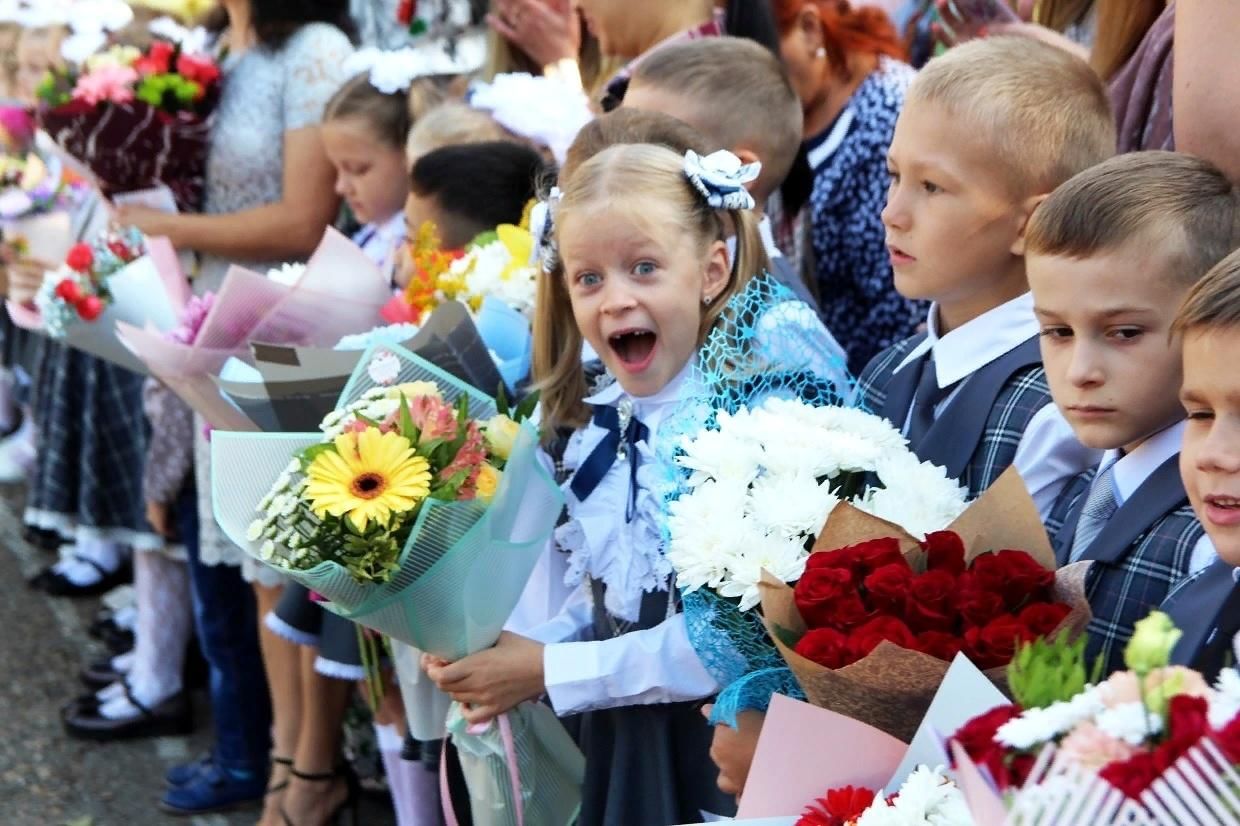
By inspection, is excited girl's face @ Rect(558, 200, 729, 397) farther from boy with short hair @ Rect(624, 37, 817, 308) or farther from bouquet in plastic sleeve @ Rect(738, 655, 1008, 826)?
bouquet in plastic sleeve @ Rect(738, 655, 1008, 826)

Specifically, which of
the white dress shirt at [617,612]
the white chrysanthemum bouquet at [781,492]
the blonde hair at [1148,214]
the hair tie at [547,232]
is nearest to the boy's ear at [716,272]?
the white dress shirt at [617,612]

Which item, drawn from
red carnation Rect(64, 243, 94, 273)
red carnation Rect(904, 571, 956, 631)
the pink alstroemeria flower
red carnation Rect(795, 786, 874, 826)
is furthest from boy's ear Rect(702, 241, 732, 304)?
the pink alstroemeria flower

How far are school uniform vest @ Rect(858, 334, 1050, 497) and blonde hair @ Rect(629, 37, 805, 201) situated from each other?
1.12 meters

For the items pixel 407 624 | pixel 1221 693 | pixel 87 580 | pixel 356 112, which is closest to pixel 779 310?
pixel 407 624

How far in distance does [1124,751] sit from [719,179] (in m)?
1.80

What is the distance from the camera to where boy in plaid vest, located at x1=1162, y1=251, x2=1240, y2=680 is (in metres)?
1.83

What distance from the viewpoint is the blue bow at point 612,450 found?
10.1 feet

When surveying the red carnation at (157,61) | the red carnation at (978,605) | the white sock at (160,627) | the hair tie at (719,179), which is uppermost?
the hair tie at (719,179)

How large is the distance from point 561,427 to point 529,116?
1.41 metres

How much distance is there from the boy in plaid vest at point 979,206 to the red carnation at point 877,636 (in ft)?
2.55

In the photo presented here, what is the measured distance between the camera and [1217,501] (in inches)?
73.2

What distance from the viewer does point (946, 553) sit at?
2.06m

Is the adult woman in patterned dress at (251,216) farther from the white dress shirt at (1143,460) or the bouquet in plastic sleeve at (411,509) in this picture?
the white dress shirt at (1143,460)

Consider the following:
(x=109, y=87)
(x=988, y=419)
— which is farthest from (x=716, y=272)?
(x=109, y=87)
